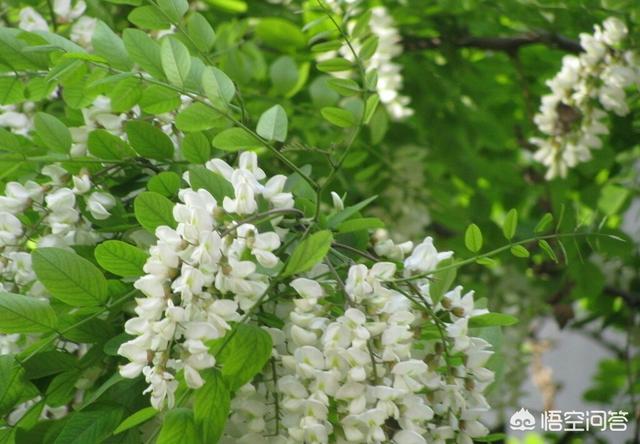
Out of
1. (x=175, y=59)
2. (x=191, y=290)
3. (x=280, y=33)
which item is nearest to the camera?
(x=191, y=290)

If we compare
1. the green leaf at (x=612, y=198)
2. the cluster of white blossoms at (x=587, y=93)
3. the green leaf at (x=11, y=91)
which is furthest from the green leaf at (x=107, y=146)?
the green leaf at (x=612, y=198)

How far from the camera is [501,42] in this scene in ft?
4.39

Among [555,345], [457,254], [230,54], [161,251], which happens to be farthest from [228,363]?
[555,345]

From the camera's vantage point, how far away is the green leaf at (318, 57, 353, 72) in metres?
0.80

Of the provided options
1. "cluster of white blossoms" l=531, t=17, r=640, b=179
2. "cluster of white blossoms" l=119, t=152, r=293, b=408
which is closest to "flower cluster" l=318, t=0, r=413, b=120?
"cluster of white blossoms" l=531, t=17, r=640, b=179

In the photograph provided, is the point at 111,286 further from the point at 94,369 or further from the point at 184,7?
the point at 184,7

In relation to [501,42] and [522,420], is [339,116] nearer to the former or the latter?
[522,420]

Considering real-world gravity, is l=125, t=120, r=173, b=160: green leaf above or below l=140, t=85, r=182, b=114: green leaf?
below

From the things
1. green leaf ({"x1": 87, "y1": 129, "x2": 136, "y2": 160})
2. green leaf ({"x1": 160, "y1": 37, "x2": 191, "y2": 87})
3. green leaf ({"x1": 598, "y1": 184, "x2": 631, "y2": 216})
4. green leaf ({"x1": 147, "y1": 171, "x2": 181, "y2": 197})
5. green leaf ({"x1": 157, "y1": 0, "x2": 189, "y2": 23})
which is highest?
green leaf ({"x1": 160, "y1": 37, "x2": 191, "y2": 87})

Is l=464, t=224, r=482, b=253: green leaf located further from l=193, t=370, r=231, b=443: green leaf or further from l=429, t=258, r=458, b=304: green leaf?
l=193, t=370, r=231, b=443: green leaf

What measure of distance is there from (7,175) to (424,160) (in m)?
0.82

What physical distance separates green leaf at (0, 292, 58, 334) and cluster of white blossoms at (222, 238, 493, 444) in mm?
134

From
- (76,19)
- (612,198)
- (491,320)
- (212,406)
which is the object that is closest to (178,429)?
(212,406)

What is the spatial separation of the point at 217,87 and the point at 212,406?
0.21 meters
